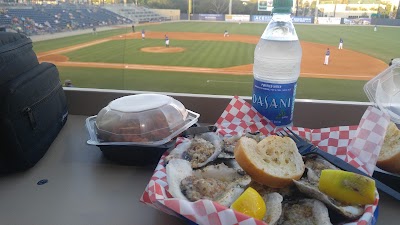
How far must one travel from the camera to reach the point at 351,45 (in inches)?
520

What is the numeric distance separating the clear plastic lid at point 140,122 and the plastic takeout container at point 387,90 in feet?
1.45

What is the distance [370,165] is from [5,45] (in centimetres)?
78

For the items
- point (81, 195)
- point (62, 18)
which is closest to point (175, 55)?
point (62, 18)

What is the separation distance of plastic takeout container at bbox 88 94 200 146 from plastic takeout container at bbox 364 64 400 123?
0.44 meters

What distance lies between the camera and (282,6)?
2.36ft

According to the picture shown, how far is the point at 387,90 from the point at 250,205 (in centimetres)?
59

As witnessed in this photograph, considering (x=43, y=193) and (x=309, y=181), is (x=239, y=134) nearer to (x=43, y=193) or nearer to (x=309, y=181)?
(x=309, y=181)

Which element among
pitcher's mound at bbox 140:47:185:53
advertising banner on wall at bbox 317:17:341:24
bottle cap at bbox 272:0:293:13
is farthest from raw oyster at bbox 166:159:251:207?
advertising banner on wall at bbox 317:17:341:24

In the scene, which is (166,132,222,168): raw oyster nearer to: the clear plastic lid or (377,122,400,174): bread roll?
the clear plastic lid

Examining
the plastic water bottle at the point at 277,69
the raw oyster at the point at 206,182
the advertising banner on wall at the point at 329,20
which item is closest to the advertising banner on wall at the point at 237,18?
the advertising banner on wall at the point at 329,20

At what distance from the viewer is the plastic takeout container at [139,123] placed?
707 millimetres

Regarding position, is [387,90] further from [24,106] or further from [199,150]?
[24,106]

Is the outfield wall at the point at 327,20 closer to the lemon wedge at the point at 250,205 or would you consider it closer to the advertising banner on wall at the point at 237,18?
the advertising banner on wall at the point at 237,18

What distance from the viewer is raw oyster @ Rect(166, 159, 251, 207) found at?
523mm
